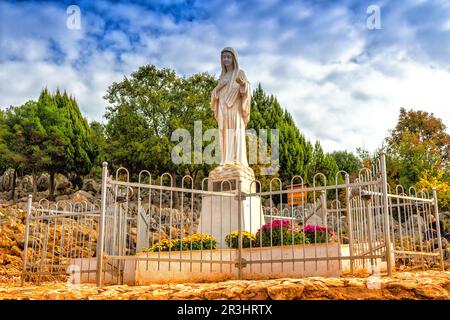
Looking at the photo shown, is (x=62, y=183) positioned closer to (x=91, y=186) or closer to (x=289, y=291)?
(x=91, y=186)

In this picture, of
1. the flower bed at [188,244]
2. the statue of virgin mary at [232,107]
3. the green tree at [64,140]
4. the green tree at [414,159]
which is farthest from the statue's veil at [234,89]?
the green tree at [64,140]

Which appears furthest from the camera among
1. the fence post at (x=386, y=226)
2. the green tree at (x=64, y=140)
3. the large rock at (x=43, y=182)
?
the large rock at (x=43, y=182)

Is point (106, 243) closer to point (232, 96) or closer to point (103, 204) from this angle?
point (103, 204)

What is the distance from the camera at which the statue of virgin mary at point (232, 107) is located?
11.8 meters

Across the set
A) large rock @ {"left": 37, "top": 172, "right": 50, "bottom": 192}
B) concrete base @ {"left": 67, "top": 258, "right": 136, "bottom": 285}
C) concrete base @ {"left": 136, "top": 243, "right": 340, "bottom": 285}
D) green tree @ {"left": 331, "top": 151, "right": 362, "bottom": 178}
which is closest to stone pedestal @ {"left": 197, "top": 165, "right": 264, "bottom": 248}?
concrete base @ {"left": 136, "top": 243, "right": 340, "bottom": 285}

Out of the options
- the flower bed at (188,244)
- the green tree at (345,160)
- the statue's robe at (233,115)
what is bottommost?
the flower bed at (188,244)

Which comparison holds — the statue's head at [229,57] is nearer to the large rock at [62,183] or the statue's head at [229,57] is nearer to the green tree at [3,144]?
the green tree at [3,144]

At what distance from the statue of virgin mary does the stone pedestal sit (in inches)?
16.4

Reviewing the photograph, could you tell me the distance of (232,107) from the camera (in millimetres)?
11938

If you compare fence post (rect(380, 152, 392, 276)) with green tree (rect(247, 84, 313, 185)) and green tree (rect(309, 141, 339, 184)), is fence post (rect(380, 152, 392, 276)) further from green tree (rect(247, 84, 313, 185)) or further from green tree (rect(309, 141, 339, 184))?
green tree (rect(309, 141, 339, 184))

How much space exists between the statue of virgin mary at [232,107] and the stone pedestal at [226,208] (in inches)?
16.4

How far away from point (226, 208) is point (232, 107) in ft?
8.53

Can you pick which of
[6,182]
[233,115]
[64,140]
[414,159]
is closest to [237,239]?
[233,115]
